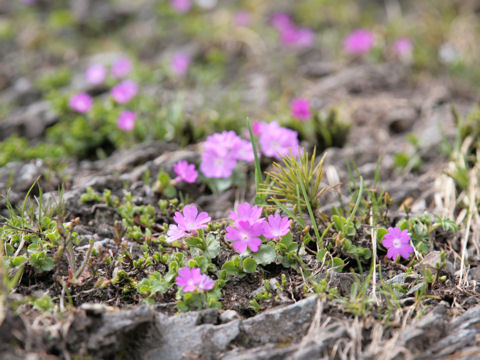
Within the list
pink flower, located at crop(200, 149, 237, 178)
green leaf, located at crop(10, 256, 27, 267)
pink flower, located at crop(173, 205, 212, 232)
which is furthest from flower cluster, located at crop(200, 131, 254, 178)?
green leaf, located at crop(10, 256, 27, 267)

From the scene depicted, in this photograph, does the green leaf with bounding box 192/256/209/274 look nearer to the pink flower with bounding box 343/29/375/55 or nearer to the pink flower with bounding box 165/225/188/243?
the pink flower with bounding box 165/225/188/243

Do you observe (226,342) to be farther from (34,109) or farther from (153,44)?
(153,44)

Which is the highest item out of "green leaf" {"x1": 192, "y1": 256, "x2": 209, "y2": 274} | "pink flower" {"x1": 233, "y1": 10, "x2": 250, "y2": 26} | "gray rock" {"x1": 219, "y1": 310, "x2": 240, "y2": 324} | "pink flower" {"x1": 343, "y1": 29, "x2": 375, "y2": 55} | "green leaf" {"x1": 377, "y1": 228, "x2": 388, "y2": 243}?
"pink flower" {"x1": 233, "y1": 10, "x2": 250, "y2": 26}

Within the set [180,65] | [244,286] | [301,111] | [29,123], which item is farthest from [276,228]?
[180,65]

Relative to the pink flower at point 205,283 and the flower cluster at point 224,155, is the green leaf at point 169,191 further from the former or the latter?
the pink flower at point 205,283

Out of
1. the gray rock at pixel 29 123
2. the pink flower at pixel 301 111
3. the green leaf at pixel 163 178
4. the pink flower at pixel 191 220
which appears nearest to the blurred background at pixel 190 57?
the gray rock at pixel 29 123
